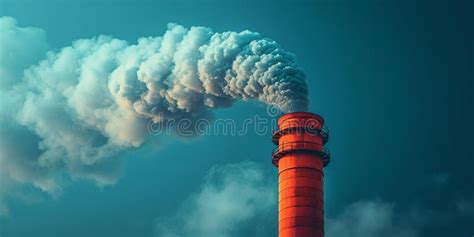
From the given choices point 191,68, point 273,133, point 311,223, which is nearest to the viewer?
point 311,223

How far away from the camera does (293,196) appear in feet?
138

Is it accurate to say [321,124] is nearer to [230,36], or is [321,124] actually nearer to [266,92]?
[266,92]

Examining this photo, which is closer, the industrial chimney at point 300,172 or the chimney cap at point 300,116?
the industrial chimney at point 300,172

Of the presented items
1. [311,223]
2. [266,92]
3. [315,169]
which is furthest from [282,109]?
[311,223]

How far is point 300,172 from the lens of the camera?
4259 centimetres

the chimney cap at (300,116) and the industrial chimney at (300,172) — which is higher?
the chimney cap at (300,116)

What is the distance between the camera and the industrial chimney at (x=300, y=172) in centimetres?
4169

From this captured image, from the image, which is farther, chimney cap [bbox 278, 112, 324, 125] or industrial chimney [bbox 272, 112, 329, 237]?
chimney cap [bbox 278, 112, 324, 125]

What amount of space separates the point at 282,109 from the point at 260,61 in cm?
326

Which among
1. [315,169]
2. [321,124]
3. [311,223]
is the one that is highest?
[321,124]

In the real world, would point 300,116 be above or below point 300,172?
above

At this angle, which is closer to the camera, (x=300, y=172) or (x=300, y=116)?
(x=300, y=172)

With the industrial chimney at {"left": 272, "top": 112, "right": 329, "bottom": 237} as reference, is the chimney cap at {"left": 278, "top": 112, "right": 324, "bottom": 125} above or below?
above

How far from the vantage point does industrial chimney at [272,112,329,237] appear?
4169 cm
